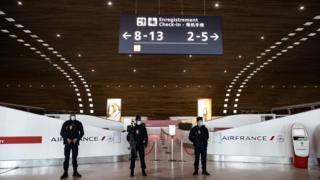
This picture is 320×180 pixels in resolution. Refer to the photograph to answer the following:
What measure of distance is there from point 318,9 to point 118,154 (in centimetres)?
1099

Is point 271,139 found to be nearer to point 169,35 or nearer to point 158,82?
point 169,35

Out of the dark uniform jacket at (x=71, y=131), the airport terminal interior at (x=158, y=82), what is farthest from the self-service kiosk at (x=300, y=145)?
the dark uniform jacket at (x=71, y=131)

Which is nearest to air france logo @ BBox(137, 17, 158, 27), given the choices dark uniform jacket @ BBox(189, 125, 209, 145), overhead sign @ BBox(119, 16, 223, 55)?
overhead sign @ BBox(119, 16, 223, 55)

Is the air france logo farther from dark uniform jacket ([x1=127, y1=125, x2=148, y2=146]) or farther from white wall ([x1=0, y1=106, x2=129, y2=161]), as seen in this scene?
white wall ([x1=0, y1=106, x2=129, y2=161])

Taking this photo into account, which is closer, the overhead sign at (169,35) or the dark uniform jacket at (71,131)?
the dark uniform jacket at (71,131)

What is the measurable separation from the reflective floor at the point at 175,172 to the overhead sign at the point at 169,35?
3377mm

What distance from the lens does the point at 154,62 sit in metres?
24.8

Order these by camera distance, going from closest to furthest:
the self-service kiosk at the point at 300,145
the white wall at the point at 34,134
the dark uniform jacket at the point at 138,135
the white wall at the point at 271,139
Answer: the dark uniform jacket at the point at 138,135 < the white wall at the point at 34,134 < the self-service kiosk at the point at 300,145 < the white wall at the point at 271,139

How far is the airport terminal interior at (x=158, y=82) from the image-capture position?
9.14m

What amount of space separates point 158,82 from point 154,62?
24.7ft

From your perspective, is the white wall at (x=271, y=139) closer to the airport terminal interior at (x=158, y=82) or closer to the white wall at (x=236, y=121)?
the airport terminal interior at (x=158, y=82)

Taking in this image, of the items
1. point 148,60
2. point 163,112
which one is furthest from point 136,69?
point 163,112

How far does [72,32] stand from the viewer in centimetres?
1822

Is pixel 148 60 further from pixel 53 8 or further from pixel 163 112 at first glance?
pixel 163 112
